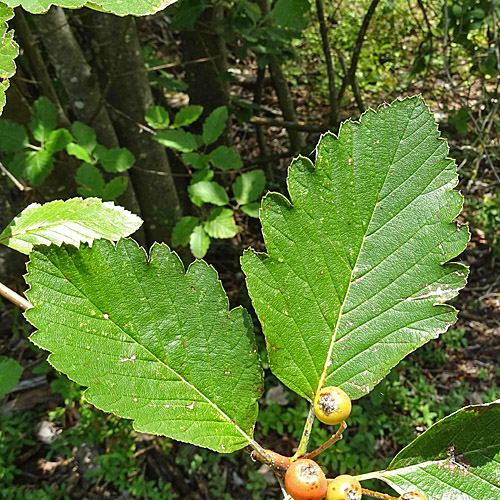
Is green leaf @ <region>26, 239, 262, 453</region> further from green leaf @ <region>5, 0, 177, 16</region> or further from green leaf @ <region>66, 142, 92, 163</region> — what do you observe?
green leaf @ <region>66, 142, 92, 163</region>

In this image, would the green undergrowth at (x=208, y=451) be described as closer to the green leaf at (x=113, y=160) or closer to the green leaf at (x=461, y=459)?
the green leaf at (x=113, y=160)

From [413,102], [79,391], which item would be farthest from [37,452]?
[413,102]

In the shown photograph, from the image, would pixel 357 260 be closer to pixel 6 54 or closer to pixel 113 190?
pixel 6 54

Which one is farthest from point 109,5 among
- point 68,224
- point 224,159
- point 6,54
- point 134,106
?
point 134,106

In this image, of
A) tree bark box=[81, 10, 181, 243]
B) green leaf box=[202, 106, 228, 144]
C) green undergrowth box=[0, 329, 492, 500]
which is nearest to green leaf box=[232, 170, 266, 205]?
green leaf box=[202, 106, 228, 144]

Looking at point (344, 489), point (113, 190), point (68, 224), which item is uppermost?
point (68, 224)
